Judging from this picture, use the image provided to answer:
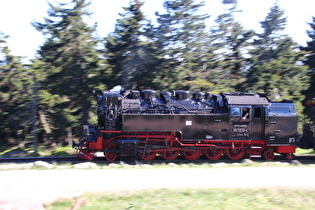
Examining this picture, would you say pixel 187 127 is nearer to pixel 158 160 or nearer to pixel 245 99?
pixel 158 160

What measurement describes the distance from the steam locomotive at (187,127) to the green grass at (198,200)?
544 centimetres

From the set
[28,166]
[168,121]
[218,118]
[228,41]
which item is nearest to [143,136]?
[168,121]

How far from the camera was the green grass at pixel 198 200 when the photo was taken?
620 cm

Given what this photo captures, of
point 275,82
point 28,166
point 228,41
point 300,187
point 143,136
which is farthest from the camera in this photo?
point 228,41

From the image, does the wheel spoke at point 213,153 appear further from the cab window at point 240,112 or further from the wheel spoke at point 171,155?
the cab window at point 240,112

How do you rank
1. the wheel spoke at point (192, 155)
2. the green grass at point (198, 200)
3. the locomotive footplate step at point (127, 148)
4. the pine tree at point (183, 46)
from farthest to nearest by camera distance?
the pine tree at point (183, 46) < the wheel spoke at point (192, 155) < the locomotive footplate step at point (127, 148) < the green grass at point (198, 200)

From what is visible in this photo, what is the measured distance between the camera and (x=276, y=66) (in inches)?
821

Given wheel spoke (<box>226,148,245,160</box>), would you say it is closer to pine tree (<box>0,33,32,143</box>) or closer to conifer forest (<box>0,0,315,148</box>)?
conifer forest (<box>0,0,315,148</box>)

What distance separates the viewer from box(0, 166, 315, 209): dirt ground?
6805 mm

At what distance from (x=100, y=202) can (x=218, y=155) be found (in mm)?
7841

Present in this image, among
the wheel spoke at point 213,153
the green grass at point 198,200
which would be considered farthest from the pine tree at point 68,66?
the green grass at point 198,200

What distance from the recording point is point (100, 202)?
6.50 m

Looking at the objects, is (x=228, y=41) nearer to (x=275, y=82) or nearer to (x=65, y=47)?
(x=275, y=82)

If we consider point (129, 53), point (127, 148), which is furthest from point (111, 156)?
point (129, 53)
